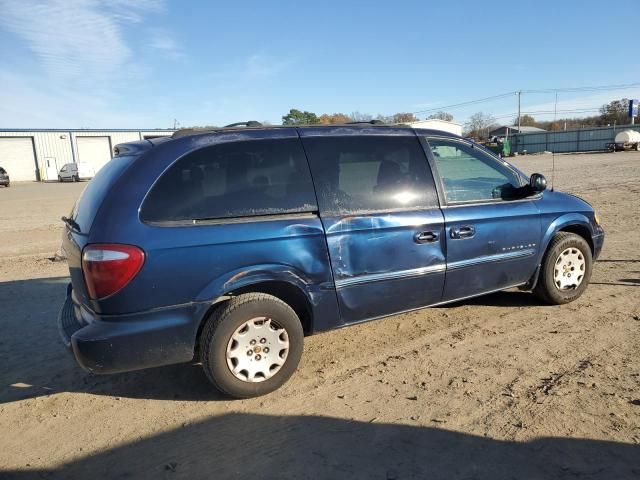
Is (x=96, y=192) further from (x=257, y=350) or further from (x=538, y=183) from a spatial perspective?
(x=538, y=183)

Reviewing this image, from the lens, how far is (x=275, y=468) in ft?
8.79

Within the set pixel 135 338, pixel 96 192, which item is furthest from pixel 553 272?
pixel 96 192

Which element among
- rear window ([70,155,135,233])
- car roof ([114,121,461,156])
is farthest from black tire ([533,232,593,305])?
rear window ([70,155,135,233])

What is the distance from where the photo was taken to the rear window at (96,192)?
3.21 m

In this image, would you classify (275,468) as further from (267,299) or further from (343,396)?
(267,299)

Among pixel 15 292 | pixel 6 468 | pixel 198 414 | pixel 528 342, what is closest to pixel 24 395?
pixel 6 468

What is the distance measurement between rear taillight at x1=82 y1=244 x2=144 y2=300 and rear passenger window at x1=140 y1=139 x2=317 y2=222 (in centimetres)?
26

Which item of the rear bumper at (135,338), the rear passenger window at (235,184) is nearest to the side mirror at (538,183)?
the rear passenger window at (235,184)

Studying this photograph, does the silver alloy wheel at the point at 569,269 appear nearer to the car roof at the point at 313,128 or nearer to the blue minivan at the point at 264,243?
the blue minivan at the point at 264,243

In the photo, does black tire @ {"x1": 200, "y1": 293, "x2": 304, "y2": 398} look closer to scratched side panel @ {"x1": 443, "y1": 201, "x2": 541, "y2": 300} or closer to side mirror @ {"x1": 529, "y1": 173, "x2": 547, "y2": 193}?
scratched side panel @ {"x1": 443, "y1": 201, "x2": 541, "y2": 300}

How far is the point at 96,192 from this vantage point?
336 cm

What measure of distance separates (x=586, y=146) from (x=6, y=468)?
6708 centimetres

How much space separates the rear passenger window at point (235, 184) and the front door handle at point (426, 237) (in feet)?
3.06

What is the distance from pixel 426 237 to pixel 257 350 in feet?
5.42
